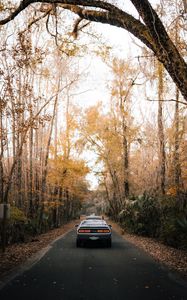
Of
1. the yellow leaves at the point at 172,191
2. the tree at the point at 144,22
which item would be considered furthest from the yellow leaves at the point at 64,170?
the tree at the point at 144,22

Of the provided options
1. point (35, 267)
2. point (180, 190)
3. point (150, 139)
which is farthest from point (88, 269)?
point (150, 139)

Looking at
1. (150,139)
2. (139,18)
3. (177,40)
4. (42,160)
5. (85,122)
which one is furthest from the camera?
(85,122)

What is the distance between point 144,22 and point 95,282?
586cm

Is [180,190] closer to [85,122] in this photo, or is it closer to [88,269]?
[88,269]

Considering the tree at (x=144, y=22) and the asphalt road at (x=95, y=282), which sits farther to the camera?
the tree at (x=144, y=22)

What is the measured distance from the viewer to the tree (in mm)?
8156

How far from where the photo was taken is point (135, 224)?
25.5m

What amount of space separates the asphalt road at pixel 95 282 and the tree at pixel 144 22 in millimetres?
4187

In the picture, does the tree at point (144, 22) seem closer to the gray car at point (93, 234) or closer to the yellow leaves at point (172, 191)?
the gray car at point (93, 234)

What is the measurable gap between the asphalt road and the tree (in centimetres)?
419

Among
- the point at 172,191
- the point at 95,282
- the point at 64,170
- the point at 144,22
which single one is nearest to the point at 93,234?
the point at 172,191

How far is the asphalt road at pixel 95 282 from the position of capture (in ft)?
23.2

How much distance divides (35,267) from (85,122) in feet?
85.8

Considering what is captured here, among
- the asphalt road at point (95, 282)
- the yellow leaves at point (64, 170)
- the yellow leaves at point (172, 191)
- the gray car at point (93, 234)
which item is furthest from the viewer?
the yellow leaves at point (64, 170)
